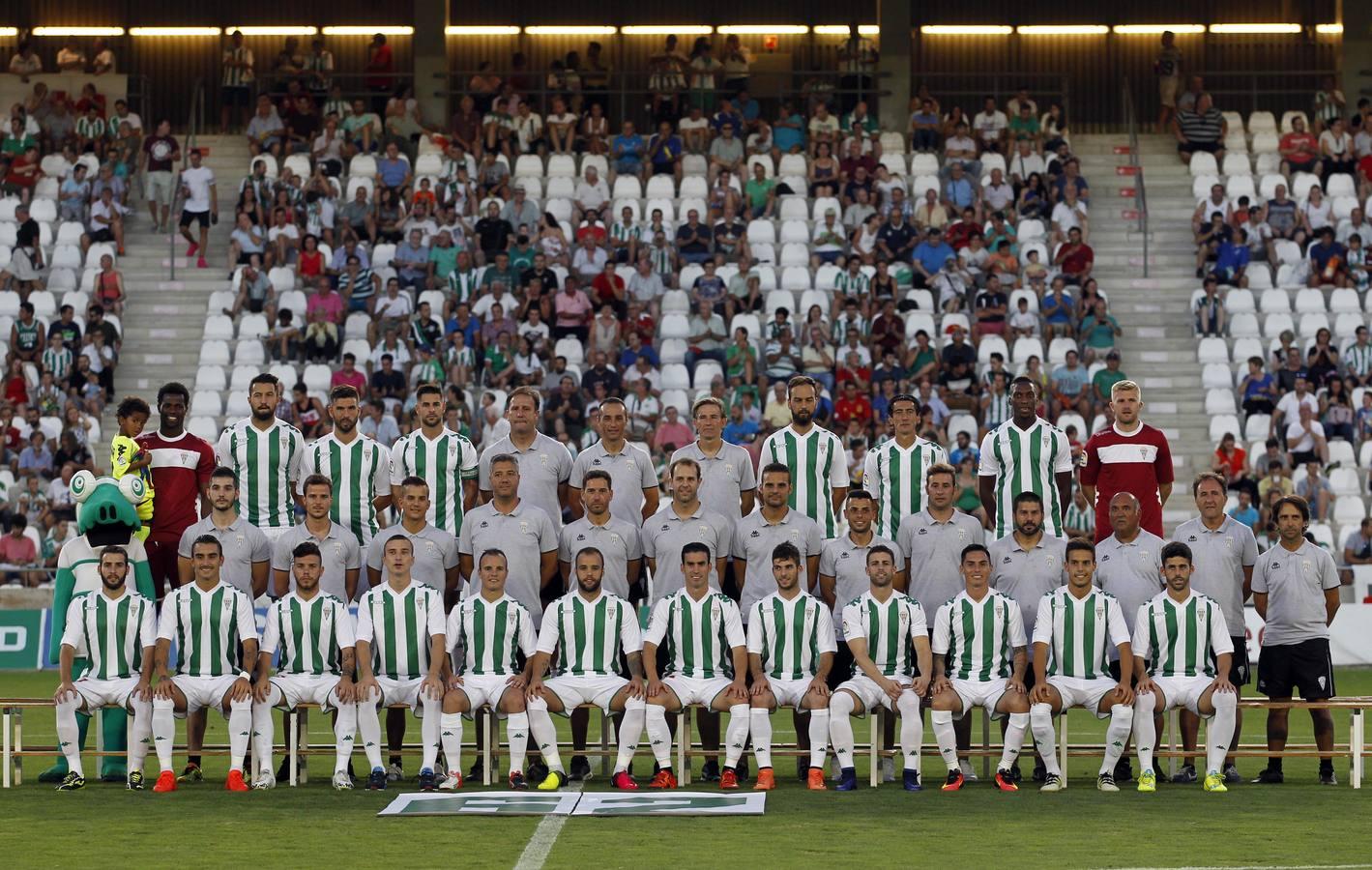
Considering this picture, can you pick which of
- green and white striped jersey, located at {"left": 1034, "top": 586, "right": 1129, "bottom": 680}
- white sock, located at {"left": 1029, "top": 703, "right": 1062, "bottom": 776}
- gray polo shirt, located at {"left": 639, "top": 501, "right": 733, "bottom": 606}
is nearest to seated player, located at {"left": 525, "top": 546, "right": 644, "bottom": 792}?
gray polo shirt, located at {"left": 639, "top": 501, "right": 733, "bottom": 606}

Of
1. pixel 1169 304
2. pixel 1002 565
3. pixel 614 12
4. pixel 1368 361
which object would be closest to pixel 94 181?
pixel 614 12

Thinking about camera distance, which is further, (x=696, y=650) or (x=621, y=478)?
(x=621, y=478)

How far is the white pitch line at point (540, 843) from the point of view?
8758mm

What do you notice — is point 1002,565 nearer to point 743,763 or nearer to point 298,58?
point 743,763

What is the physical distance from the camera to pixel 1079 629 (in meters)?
11.5

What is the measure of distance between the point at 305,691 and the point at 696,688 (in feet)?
7.03

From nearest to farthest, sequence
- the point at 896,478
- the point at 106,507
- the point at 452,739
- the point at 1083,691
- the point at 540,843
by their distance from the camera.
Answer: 1. the point at 540,843
2. the point at 452,739
3. the point at 1083,691
4. the point at 106,507
5. the point at 896,478

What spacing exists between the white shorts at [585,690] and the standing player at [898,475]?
2162 millimetres

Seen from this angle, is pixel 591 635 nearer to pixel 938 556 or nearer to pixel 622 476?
pixel 622 476

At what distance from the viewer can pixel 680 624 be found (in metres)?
11.5

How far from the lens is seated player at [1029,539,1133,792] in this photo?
11234 millimetres

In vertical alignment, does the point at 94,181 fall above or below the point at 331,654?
above

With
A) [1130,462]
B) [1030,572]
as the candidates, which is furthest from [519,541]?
[1130,462]

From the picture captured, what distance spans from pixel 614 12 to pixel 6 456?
11.9 meters
